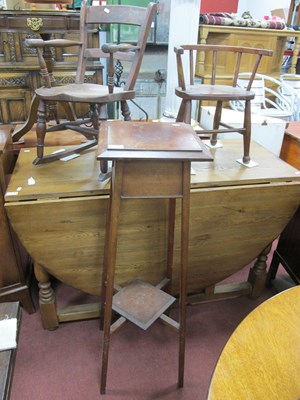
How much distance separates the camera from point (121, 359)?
1511mm

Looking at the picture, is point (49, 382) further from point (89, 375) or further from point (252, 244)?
point (252, 244)

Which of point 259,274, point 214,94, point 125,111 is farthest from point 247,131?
point 259,274

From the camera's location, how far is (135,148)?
1.03 metres

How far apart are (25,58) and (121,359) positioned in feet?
7.66

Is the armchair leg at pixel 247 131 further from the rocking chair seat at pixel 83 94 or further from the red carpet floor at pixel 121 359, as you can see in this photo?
the red carpet floor at pixel 121 359

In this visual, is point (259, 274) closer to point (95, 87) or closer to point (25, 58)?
point (95, 87)

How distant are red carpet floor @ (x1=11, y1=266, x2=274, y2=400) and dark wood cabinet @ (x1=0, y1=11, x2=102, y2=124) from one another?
176 centimetres

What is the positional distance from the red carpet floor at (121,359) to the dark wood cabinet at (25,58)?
1.76 metres

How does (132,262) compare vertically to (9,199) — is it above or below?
below

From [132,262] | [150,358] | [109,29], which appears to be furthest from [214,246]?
[109,29]

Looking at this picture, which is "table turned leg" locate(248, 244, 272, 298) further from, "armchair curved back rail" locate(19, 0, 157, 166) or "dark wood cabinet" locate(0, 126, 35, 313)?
"dark wood cabinet" locate(0, 126, 35, 313)

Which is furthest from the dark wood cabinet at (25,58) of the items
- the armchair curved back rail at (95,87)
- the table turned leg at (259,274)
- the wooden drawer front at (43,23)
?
the table turned leg at (259,274)

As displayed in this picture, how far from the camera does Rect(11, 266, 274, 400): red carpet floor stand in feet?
4.50

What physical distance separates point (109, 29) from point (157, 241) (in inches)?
116
